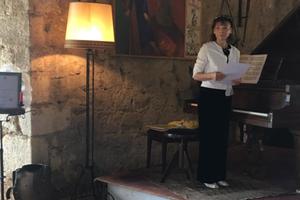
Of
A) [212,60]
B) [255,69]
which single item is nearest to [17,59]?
[212,60]

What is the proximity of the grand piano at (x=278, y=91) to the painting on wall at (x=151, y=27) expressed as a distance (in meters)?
0.71

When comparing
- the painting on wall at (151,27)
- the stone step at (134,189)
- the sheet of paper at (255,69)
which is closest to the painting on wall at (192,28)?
the painting on wall at (151,27)

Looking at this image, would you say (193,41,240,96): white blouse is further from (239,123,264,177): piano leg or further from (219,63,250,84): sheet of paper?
(239,123,264,177): piano leg

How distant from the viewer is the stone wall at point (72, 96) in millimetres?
3760

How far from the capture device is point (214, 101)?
3.65 m

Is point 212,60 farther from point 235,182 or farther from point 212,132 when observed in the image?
point 235,182

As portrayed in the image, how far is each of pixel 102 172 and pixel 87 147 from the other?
57cm

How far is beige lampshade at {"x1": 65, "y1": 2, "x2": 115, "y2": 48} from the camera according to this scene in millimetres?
3521

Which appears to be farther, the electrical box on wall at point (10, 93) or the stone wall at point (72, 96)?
the stone wall at point (72, 96)

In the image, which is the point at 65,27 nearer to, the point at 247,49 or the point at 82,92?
the point at 82,92

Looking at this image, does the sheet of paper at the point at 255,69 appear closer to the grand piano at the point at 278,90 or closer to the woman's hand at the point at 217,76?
the grand piano at the point at 278,90

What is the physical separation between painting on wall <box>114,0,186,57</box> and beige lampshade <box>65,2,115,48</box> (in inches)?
25.1

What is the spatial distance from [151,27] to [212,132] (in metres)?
1.32

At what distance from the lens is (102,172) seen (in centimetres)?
430
